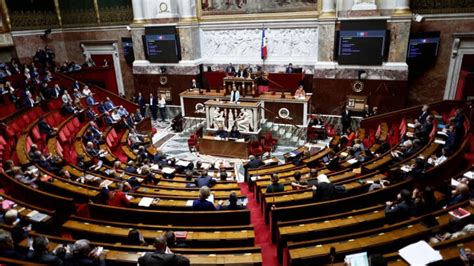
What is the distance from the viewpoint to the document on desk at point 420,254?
415 cm

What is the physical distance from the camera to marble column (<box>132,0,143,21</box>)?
16672 millimetres

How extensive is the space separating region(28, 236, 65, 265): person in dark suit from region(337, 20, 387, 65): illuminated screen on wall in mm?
12603

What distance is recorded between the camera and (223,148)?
41.1 feet

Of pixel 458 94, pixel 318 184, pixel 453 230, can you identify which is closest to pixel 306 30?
pixel 458 94

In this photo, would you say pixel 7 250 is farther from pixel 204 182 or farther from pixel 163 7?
pixel 163 7

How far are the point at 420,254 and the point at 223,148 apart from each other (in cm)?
879

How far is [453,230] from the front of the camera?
16.2 ft

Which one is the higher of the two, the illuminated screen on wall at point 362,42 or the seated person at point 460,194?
the illuminated screen on wall at point 362,42

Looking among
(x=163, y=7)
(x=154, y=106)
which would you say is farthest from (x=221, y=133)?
(x=163, y=7)

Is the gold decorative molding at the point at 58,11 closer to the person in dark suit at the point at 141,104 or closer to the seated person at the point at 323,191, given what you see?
the person in dark suit at the point at 141,104

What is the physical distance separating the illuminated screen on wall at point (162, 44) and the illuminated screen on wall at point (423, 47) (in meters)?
10.3

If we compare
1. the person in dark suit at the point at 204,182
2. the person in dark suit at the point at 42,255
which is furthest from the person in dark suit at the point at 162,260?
the person in dark suit at the point at 204,182

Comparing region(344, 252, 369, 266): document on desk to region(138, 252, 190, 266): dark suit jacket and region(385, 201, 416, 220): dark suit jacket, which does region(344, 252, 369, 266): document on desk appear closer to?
region(385, 201, 416, 220): dark suit jacket

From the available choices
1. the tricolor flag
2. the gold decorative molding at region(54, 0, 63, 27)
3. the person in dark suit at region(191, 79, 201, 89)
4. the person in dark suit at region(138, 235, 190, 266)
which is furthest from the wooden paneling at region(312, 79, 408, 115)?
the gold decorative molding at region(54, 0, 63, 27)
